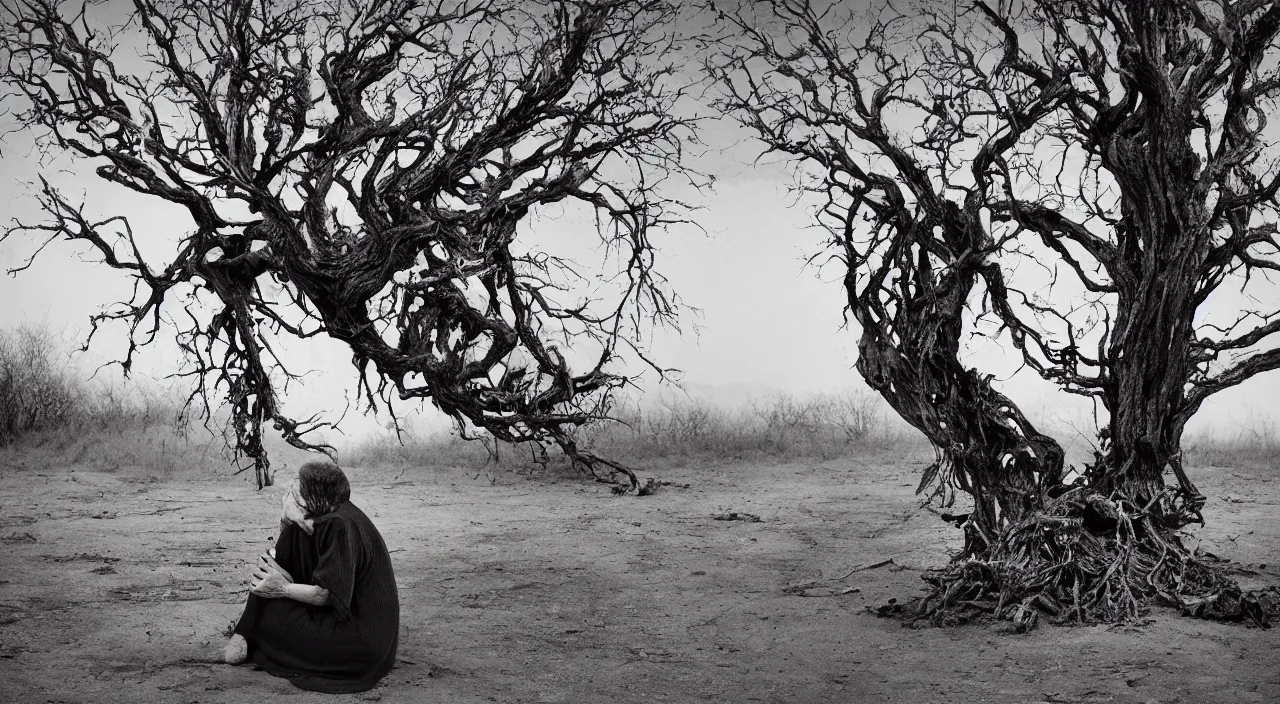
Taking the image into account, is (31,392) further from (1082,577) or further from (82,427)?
(1082,577)

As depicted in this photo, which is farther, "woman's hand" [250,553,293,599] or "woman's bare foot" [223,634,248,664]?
"woman's bare foot" [223,634,248,664]

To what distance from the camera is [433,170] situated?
1114cm

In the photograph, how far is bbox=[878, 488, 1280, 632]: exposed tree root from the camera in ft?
24.5

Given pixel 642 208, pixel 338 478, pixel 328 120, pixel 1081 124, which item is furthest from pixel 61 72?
pixel 1081 124

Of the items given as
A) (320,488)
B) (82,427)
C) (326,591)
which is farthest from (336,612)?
(82,427)

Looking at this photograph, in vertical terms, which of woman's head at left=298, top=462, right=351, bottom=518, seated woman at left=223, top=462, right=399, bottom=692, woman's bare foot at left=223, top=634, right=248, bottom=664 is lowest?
woman's bare foot at left=223, top=634, right=248, bottom=664

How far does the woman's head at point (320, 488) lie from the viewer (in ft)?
19.1

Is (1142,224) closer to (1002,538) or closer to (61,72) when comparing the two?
(1002,538)

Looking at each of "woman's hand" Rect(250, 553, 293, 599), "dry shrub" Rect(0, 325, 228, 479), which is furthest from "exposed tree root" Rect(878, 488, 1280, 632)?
"dry shrub" Rect(0, 325, 228, 479)

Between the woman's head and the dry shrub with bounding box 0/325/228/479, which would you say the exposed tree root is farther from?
the dry shrub with bounding box 0/325/228/479

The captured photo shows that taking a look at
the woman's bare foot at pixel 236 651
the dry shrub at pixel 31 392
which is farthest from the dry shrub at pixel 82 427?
the woman's bare foot at pixel 236 651

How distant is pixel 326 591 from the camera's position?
19.2 ft

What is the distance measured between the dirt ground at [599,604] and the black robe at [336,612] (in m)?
0.16

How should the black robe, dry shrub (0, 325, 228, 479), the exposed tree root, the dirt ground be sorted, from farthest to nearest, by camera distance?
dry shrub (0, 325, 228, 479) → the exposed tree root → the dirt ground → the black robe
